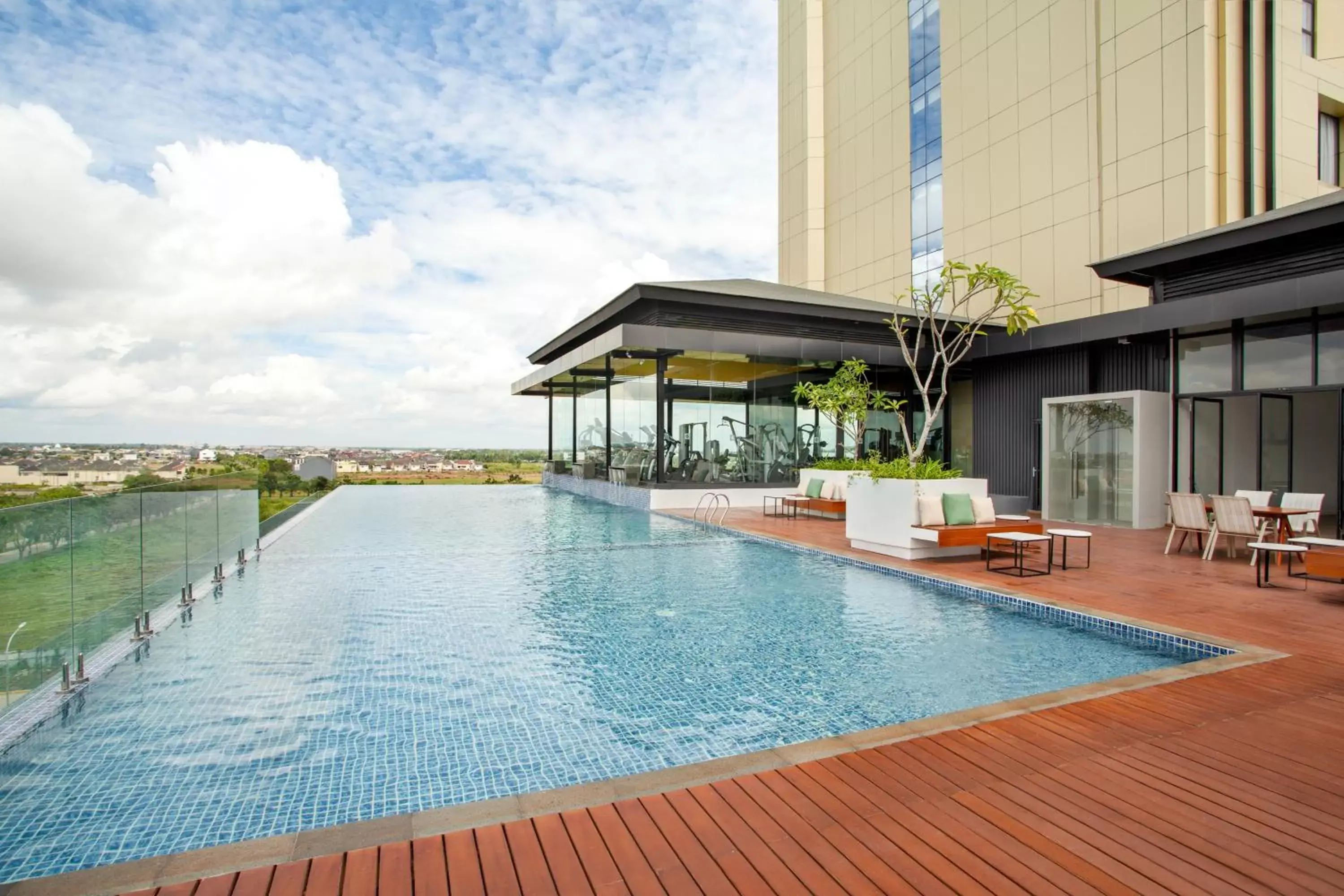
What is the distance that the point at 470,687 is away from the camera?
464 centimetres

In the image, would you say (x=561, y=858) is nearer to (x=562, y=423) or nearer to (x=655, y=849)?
(x=655, y=849)

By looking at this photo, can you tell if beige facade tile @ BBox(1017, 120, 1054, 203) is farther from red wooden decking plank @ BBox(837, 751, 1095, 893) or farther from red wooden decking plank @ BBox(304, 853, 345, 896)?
red wooden decking plank @ BBox(304, 853, 345, 896)

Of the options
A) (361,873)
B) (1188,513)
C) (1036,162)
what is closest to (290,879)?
(361,873)

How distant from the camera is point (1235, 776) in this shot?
294 cm

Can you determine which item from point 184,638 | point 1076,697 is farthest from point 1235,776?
point 184,638

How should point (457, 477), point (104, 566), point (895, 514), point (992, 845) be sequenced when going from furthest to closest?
point (457, 477)
point (895, 514)
point (104, 566)
point (992, 845)

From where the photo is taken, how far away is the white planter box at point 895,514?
900cm

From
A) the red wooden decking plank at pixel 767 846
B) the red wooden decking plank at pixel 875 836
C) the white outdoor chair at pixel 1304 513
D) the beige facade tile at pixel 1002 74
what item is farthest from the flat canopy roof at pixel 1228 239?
the red wooden decking plank at pixel 767 846

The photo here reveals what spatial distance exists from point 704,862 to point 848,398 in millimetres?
12796

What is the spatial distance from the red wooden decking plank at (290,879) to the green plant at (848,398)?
11.5 m

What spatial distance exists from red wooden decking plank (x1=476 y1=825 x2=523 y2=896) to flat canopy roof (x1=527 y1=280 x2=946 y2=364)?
1368cm

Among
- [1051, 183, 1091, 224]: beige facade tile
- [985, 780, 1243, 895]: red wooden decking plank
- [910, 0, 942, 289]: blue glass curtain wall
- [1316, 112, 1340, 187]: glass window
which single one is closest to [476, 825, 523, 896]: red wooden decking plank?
[985, 780, 1243, 895]: red wooden decking plank

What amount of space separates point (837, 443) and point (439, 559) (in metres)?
11.2

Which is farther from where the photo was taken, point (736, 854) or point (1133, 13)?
point (1133, 13)
